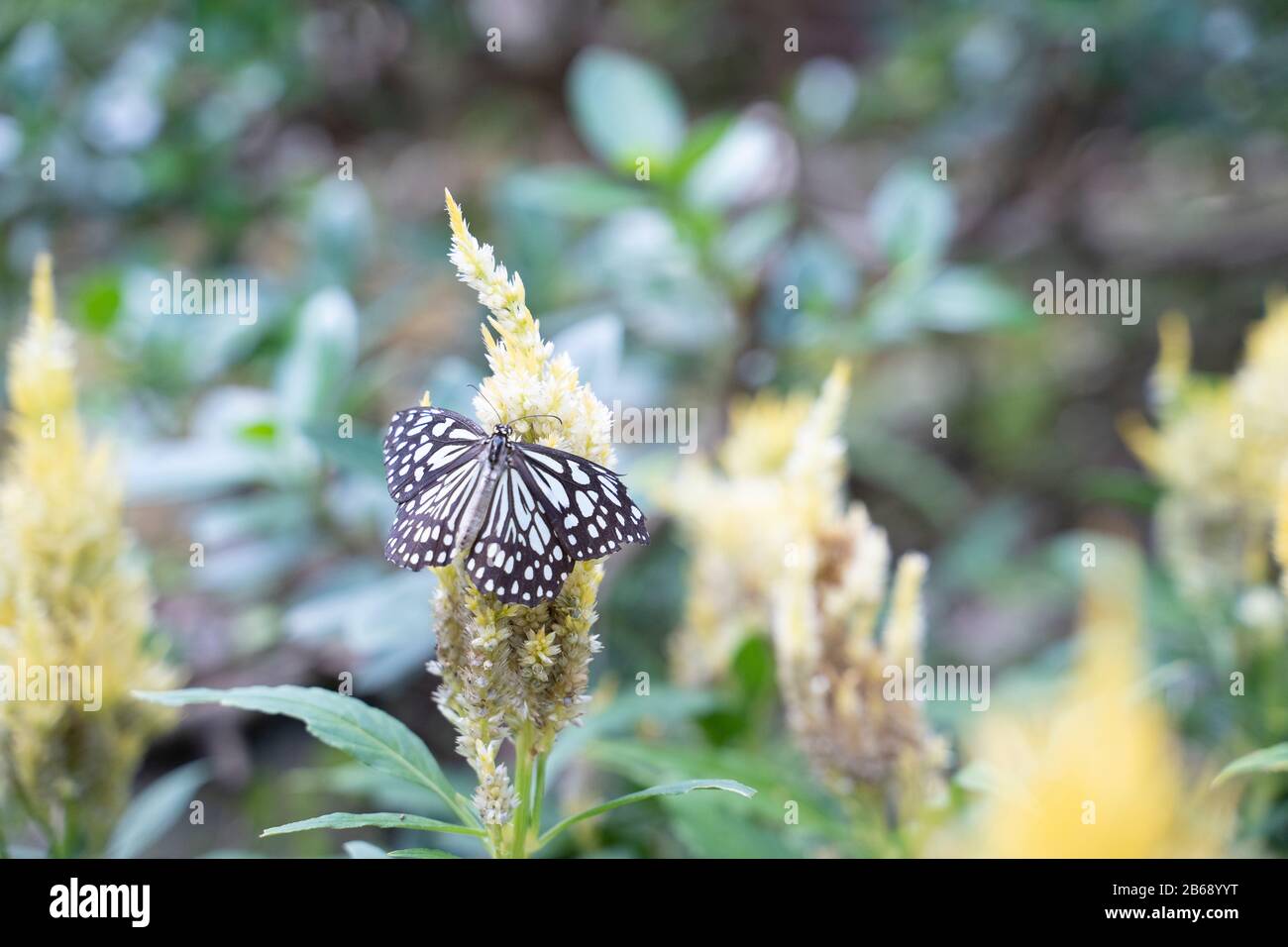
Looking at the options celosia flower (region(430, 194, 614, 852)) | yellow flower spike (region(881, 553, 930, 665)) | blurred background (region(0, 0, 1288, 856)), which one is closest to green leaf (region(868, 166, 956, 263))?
blurred background (region(0, 0, 1288, 856))

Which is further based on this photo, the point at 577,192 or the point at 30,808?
the point at 577,192

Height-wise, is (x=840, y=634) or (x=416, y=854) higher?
(x=840, y=634)

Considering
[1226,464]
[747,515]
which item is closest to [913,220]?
[1226,464]

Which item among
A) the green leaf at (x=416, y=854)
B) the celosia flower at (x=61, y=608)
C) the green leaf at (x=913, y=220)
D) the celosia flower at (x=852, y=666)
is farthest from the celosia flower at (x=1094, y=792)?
the green leaf at (x=913, y=220)

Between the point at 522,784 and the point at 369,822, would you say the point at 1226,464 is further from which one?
the point at 369,822

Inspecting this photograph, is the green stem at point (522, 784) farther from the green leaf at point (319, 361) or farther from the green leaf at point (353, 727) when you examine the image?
the green leaf at point (319, 361)

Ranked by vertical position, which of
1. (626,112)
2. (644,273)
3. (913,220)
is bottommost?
(644,273)

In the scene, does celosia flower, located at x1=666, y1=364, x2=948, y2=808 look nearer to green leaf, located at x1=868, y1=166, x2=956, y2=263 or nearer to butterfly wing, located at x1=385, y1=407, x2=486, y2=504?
butterfly wing, located at x1=385, y1=407, x2=486, y2=504

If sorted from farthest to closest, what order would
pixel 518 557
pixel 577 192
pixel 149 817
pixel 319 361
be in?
pixel 577 192, pixel 319 361, pixel 149 817, pixel 518 557
